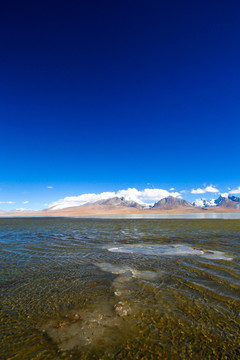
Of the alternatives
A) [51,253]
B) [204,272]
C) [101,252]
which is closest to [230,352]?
[204,272]

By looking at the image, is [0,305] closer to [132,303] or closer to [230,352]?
[132,303]

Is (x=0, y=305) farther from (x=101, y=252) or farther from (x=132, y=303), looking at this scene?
(x=101, y=252)

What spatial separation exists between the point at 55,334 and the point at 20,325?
109 centimetres

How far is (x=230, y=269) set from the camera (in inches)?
369

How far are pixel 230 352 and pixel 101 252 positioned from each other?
401 inches

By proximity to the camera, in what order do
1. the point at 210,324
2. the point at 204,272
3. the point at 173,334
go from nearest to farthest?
1. the point at 173,334
2. the point at 210,324
3. the point at 204,272

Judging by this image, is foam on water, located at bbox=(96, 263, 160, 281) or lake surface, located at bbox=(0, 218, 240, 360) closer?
lake surface, located at bbox=(0, 218, 240, 360)

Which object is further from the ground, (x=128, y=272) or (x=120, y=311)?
(x=128, y=272)

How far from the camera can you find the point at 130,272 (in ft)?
29.4

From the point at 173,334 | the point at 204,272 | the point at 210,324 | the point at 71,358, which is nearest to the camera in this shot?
the point at 71,358

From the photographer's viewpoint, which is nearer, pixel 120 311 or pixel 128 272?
pixel 120 311

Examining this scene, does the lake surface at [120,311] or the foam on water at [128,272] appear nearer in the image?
the lake surface at [120,311]

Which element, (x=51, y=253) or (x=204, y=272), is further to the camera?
(x=51, y=253)

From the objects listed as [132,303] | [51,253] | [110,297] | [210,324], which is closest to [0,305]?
[110,297]
